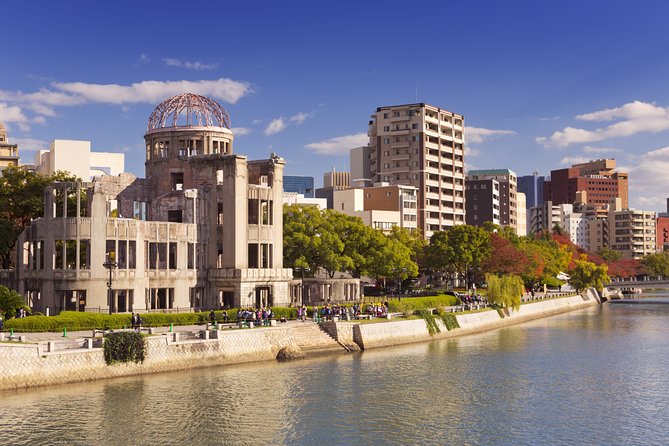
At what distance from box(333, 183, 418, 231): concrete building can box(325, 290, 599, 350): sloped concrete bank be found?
1918 inches

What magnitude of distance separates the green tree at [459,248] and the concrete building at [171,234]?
135ft

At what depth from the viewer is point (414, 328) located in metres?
86.0

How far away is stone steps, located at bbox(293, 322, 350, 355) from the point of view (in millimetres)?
72062

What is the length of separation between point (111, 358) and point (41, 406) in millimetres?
9034

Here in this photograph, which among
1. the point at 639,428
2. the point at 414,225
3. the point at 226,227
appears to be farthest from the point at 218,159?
the point at 414,225

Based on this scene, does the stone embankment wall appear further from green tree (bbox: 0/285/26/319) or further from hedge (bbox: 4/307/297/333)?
green tree (bbox: 0/285/26/319)

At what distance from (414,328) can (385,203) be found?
93379 mm

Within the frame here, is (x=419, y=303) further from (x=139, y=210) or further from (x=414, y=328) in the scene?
(x=139, y=210)

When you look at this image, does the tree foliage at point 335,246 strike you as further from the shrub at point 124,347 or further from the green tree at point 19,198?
the shrub at point 124,347

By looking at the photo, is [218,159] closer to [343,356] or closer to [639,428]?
[343,356]

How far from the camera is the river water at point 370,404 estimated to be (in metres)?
44.8

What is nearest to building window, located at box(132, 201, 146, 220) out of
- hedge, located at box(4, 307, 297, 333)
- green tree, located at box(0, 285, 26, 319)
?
hedge, located at box(4, 307, 297, 333)

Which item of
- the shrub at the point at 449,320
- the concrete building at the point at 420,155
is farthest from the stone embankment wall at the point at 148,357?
the concrete building at the point at 420,155

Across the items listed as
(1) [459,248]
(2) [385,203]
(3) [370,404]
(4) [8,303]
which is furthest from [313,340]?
(2) [385,203]
